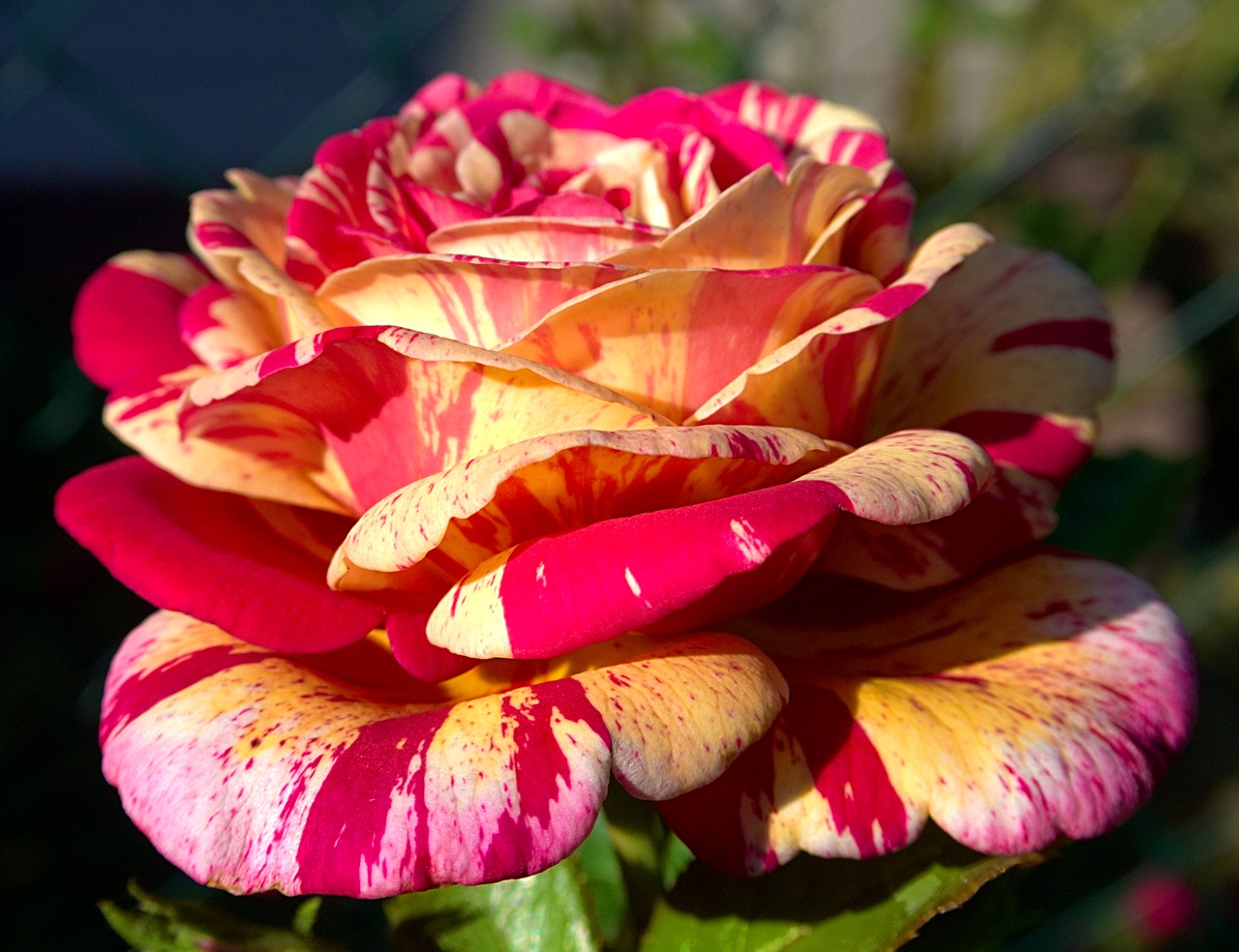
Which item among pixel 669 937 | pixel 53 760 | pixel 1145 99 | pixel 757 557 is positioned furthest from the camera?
pixel 1145 99

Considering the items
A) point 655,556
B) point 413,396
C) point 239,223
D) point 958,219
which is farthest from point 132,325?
point 958,219

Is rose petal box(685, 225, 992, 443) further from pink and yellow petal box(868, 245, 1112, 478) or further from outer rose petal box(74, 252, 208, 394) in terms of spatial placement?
outer rose petal box(74, 252, 208, 394)

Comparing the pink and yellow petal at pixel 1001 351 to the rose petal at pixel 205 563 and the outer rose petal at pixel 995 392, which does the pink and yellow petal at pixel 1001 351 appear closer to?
the outer rose petal at pixel 995 392

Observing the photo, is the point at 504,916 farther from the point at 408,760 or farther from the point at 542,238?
the point at 542,238

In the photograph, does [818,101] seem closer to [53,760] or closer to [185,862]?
[185,862]

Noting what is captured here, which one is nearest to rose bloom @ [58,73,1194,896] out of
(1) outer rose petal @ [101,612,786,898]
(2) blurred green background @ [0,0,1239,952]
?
(1) outer rose petal @ [101,612,786,898]

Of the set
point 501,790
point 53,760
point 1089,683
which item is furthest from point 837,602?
point 53,760

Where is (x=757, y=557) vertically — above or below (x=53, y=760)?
above
